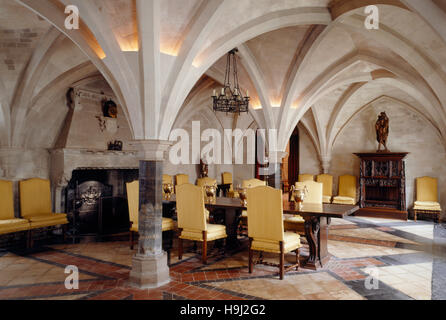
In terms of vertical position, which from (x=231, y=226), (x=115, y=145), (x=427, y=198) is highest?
(x=115, y=145)

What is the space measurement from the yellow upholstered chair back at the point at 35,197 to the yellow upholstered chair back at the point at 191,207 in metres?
3.27

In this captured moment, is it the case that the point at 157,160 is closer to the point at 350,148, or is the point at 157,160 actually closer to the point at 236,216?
the point at 236,216

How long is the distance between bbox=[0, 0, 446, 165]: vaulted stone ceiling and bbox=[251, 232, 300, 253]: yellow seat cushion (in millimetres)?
1880

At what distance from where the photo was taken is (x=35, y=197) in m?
6.13

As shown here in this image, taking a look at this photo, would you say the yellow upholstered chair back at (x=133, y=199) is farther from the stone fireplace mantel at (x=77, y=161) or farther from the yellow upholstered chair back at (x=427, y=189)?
the yellow upholstered chair back at (x=427, y=189)

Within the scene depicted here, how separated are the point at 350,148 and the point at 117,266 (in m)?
8.75

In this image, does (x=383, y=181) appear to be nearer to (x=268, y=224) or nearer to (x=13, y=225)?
(x=268, y=224)

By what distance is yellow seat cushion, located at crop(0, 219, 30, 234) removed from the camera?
5.19 meters

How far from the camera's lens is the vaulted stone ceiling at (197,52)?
11.9 ft

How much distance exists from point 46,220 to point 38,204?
60cm

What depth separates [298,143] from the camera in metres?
12.1

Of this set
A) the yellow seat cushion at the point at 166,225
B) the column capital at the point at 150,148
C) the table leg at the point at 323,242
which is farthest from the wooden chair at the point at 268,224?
the yellow seat cushion at the point at 166,225

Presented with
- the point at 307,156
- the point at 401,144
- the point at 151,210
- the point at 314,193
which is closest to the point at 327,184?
the point at 307,156

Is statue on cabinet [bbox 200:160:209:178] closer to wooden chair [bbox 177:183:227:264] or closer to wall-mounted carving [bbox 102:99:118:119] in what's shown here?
wall-mounted carving [bbox 102:99:118:119]
